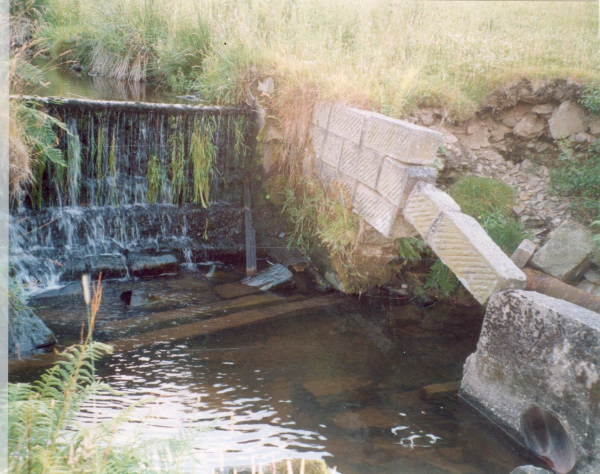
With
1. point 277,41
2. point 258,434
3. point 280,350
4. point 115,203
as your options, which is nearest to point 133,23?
point 277,41

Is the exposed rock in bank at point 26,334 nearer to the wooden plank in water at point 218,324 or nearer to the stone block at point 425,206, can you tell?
the wooden plank in water at point 218,324

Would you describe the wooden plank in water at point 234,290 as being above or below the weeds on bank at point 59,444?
below

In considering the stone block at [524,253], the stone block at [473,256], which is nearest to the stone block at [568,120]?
the stone block at [524,253]

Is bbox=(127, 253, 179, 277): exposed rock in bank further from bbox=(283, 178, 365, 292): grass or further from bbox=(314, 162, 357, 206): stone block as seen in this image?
bbox=(314, 162, 357, 206): stone block

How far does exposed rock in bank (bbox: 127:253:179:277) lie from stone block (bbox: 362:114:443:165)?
8.88 feet

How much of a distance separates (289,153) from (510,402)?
4.03m

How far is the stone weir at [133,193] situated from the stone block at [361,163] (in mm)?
1877

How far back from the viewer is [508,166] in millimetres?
6824

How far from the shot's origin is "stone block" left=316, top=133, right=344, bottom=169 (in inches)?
240

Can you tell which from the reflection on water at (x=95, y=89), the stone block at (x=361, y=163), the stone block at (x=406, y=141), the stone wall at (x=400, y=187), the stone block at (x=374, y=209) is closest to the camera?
the stone wall at (x=400, y=187)

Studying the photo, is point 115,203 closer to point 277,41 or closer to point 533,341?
point 277,41

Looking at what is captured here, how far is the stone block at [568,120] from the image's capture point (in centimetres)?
666

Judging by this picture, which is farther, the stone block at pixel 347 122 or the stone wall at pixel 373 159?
the stone block at pixel 347 122

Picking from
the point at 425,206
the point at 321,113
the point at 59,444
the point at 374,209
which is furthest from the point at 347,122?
the point at 59,444
